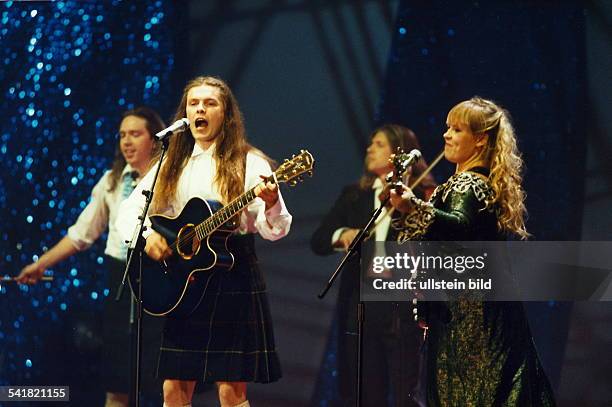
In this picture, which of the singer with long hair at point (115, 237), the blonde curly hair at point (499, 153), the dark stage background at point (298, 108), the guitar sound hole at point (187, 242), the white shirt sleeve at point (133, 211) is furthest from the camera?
the singer with long hair at point (115, 237)

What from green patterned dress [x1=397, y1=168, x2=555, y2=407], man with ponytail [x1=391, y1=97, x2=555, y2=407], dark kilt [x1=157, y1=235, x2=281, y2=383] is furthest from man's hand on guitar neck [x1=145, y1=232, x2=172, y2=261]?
green patterned dress [x1=397, y1=168, x2=555, y2=407]

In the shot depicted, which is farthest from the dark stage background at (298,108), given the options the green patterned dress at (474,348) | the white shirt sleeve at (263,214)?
the green patterned dress at (474,348)

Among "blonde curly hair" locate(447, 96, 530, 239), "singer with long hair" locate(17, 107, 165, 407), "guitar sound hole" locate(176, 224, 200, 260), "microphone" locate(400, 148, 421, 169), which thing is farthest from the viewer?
"singer with long hair" locate(17, 107, 165, 407)

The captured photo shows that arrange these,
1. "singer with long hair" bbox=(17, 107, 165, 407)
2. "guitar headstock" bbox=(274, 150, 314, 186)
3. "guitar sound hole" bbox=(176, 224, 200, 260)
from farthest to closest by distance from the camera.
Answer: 1. "singer with long hair" bbox=(17, 107, 165, 407)
2. "guitar sound hole" bbox=(176, 224, 200, 260)
3. "guitar headstock" bbox=(274, 150, 314, 186)

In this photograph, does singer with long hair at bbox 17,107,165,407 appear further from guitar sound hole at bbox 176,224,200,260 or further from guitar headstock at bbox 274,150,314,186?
guitar headstock at bbox 274,150,314,186

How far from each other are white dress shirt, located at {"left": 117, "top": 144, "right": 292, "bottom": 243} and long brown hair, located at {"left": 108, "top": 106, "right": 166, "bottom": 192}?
289 mm

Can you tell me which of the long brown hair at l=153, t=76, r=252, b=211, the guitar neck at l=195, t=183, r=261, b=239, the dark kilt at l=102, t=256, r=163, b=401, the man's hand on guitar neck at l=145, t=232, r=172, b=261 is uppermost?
the long brown hair at l=153, t=76, r=252, b=211

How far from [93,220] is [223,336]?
123 cm

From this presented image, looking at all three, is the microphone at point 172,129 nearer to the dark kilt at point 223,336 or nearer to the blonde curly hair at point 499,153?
the dark kilt at point 223,336

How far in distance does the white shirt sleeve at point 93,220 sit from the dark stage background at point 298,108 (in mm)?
69

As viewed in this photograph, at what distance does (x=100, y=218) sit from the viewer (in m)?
6.39

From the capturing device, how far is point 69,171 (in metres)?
6.47

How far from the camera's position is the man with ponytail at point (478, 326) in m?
5.10

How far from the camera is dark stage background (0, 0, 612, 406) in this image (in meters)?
6.16
